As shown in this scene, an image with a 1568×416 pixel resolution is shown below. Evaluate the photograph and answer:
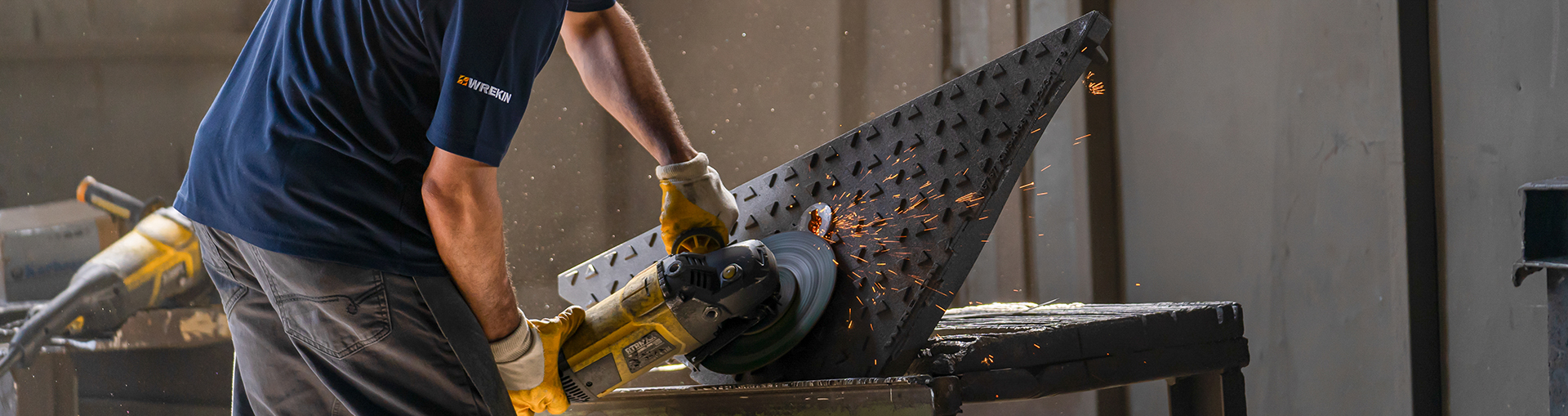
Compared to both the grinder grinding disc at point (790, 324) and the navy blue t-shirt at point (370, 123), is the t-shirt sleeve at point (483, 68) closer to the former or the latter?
the navy blue t-shirt at point (370, 123)

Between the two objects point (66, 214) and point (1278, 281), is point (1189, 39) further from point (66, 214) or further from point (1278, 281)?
point (66, 214)

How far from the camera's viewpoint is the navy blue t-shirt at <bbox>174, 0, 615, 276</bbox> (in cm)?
124

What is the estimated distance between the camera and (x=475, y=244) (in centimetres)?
134

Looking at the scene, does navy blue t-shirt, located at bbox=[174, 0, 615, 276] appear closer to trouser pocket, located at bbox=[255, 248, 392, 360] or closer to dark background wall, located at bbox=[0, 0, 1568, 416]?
trouser pocket, located at bbox=[255, 248, 392, 360]

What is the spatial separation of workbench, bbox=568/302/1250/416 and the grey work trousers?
38 cm

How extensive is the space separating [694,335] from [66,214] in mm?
2481

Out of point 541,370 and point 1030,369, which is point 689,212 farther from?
point 1030,369

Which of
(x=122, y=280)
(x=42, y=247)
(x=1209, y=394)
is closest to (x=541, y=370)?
(x=1209, y=394)

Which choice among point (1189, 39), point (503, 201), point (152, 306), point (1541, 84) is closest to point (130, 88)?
point (152, 306)

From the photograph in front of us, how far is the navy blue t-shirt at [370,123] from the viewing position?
1241 millimetres

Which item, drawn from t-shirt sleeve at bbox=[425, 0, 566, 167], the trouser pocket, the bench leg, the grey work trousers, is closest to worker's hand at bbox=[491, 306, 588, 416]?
the grey work trousers

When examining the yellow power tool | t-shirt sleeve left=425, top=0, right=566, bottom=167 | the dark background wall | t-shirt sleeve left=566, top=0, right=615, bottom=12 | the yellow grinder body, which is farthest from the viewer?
the yellow power tool

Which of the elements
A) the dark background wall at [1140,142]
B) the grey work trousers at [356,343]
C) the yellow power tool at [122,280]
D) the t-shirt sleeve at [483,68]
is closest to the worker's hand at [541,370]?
the grey work trousers at [356,343]

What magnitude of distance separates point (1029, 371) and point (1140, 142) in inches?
88.4
